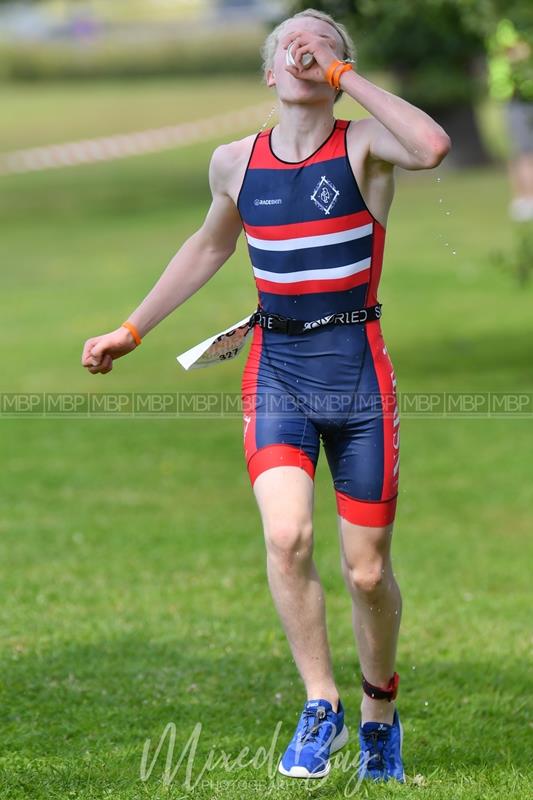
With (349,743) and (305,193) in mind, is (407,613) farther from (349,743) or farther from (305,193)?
(305,193)

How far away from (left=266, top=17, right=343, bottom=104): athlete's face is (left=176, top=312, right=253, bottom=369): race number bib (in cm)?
79

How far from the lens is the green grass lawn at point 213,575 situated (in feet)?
17.8

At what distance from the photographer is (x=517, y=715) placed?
588cm

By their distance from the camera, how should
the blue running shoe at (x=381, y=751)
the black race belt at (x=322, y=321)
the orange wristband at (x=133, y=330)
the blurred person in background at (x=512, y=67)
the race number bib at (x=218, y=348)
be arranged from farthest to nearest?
the blurred person in background at (x=512, y=67), the orange wristband at (x=133, y=330), the race number bib at (x=218, y=348), the blue running shoe at (x=381, y=751), the black race belt at (x=322, y=321)

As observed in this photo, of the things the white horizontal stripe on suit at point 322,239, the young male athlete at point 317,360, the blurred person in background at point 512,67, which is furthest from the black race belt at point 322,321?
the blurred person in background at point 512,67

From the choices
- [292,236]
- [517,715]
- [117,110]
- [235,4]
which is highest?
[235,4]

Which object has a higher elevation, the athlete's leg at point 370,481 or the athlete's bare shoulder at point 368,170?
the athlete's bare shoulder at point 368,170

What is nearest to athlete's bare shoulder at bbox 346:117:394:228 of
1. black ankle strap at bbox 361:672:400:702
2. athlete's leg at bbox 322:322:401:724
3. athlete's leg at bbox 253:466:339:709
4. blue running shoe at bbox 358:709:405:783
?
athlete's leg at bbox 322:322:401:724

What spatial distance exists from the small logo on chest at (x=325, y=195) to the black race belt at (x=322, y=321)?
1.18ft

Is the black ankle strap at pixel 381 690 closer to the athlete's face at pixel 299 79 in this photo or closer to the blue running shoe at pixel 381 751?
the blue running shoe at pixel 381 751

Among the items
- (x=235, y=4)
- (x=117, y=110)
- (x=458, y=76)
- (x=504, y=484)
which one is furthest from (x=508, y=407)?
(x=235, y=4)

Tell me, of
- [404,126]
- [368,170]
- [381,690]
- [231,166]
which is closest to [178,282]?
[231,166]

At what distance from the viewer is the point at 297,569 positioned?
484 cm

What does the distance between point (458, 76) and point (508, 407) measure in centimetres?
1422
